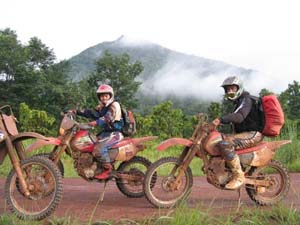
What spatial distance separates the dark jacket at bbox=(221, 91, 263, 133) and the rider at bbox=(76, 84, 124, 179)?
1.46 m

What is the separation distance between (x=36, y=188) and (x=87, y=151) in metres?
0.97

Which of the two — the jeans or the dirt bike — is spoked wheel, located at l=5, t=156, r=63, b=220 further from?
the dirt bike

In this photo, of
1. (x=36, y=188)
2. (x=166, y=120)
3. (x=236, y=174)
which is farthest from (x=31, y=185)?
(x=166, y=120)

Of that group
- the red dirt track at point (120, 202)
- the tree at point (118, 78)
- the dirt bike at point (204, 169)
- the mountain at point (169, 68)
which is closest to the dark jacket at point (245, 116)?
the dirt bike at point (204, 169)

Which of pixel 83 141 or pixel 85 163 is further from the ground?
pixel 83 141

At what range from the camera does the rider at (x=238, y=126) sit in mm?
6414

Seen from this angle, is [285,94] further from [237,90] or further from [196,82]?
[196,82]

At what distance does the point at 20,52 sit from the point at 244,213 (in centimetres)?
4603

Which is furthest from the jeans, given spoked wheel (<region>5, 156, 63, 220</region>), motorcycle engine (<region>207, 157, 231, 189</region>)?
motorcycle engine (<region>207, 157, 231, 189</region>)

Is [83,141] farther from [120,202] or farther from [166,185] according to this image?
[166,185]

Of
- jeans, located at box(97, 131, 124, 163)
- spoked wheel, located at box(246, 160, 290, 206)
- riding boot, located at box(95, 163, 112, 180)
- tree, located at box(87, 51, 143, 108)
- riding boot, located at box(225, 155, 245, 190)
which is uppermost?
tree, located at box(87, 51, 143, 108)

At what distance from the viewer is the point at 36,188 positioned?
599 centimetres

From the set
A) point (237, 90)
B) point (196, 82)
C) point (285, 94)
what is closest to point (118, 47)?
point (196, 82)

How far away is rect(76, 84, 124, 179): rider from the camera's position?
673 centimetres
